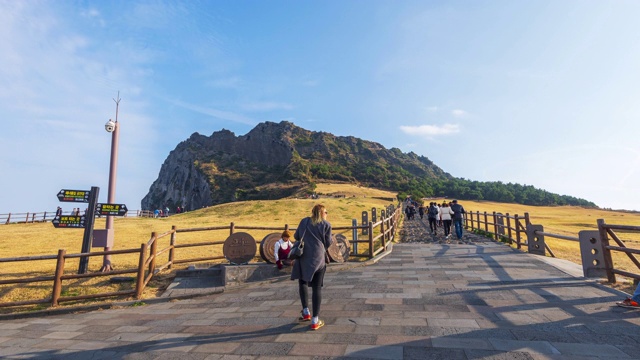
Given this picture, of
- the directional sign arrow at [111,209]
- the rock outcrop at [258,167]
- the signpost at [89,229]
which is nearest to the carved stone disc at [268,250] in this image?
the directional sign arrow at [111,209]

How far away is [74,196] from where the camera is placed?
30.8 feet

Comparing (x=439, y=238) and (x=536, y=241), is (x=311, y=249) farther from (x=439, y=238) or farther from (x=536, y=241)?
(x=439, y=238)

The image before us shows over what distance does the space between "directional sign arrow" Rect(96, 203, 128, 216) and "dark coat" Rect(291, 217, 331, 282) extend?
272 inches

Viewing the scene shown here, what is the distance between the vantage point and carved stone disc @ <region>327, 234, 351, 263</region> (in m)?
9.64

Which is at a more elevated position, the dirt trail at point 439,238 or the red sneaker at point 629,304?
the dirt trail at point 439,238

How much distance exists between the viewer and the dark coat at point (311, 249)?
15.1 feet

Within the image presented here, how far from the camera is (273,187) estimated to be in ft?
386

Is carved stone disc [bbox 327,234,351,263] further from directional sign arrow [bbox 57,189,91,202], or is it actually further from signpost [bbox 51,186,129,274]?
directional sign arrow [bbox 57,189,91,202]

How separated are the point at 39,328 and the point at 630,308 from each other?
9.82 m

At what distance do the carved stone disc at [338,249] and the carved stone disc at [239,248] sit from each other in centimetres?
229

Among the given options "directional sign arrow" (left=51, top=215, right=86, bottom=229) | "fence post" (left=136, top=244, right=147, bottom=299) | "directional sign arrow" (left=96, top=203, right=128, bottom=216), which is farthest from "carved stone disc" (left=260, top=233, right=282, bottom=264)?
"directional sign arrow" (left=51, top=215, right=86, bottom=229)

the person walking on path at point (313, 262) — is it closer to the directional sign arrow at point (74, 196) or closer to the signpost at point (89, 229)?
the signpost at point (89, 229)

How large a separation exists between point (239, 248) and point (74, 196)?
16.9ft

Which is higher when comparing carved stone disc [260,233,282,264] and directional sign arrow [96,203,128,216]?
directional sign arrow [96,203,128,216]
